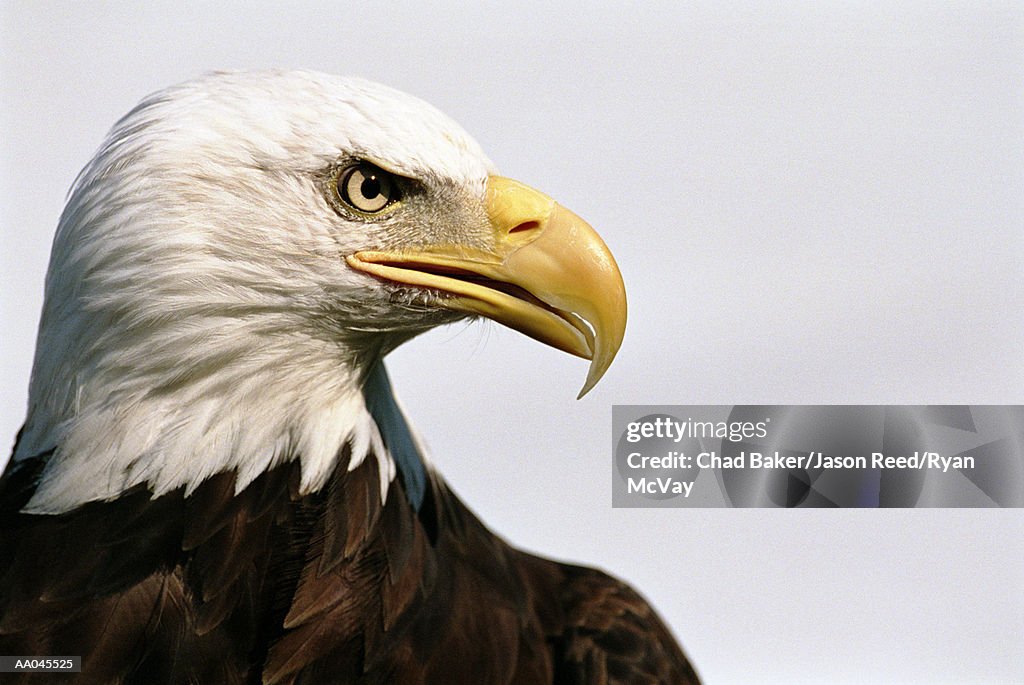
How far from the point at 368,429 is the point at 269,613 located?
38 cm

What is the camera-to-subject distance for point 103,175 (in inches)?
70.8

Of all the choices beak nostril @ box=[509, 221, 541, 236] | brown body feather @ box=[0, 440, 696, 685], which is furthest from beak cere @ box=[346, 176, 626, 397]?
brown body feather @ box=[0, 440, 696, 685]

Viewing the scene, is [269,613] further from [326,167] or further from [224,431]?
[326,167]

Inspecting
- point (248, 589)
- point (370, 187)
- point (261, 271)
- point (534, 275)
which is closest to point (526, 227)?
point (534, 275)

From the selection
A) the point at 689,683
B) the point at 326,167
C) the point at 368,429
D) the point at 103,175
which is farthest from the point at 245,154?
the point at 689,683

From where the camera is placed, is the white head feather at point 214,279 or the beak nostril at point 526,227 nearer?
the white head feather at point 214,279

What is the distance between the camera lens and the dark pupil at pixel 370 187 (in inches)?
71.3

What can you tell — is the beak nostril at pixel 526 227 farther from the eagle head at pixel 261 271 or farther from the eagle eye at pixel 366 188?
the eagle eye at pixel 366 188

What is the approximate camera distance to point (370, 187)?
1.82 meters

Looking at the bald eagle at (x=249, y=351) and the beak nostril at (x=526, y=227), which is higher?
the beak nostril at (x=526, y=227)

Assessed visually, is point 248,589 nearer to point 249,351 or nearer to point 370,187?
point 249,351

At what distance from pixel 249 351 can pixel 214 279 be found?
0.47 feet

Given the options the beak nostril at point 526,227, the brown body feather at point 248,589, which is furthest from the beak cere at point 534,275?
the brown body feather at point 248,589

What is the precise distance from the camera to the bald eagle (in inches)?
70.1
